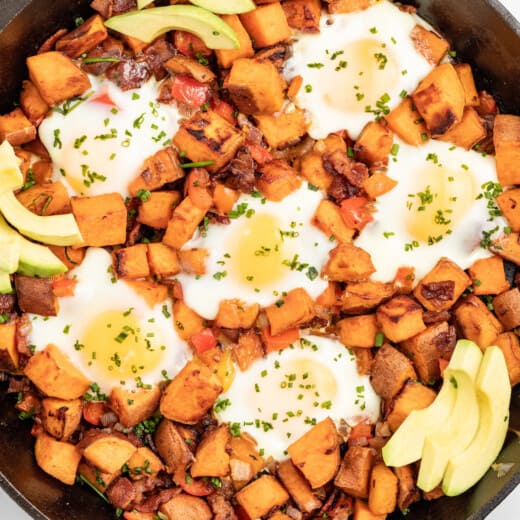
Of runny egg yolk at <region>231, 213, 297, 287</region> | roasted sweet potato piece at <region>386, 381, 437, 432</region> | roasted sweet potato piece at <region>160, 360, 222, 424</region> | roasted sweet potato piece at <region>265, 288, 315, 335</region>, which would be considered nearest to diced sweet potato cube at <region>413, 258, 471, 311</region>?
roasted sweet potato piece at <region>386, 381, 437, 432</region>

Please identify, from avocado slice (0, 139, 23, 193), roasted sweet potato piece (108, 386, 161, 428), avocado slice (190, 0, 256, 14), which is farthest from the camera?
roasted sweet potato piece (108, 386, 161, 428)

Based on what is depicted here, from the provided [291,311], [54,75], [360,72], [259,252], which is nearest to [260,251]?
[259,252]

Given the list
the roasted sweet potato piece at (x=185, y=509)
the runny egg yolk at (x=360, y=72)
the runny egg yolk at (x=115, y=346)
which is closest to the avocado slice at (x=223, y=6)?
the runny egg yolk at (x=360, y=72)

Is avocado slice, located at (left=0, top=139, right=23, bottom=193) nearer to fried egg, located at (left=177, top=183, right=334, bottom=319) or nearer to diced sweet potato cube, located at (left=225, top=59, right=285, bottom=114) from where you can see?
fried egg, located at (left=177, top=183, right=334, bottom=319)

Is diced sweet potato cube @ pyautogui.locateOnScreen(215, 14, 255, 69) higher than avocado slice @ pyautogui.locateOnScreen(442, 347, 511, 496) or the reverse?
higher

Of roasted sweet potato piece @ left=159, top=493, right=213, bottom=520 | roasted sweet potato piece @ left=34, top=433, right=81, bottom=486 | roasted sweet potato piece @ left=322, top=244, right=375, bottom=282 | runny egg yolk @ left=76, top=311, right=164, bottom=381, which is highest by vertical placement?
roasted sweet potato piece @ left=322, top=244, right=375, bottom=282

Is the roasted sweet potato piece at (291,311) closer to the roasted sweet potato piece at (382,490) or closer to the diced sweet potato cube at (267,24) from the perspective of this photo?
the roasted sweet potato piece at (382,490)
